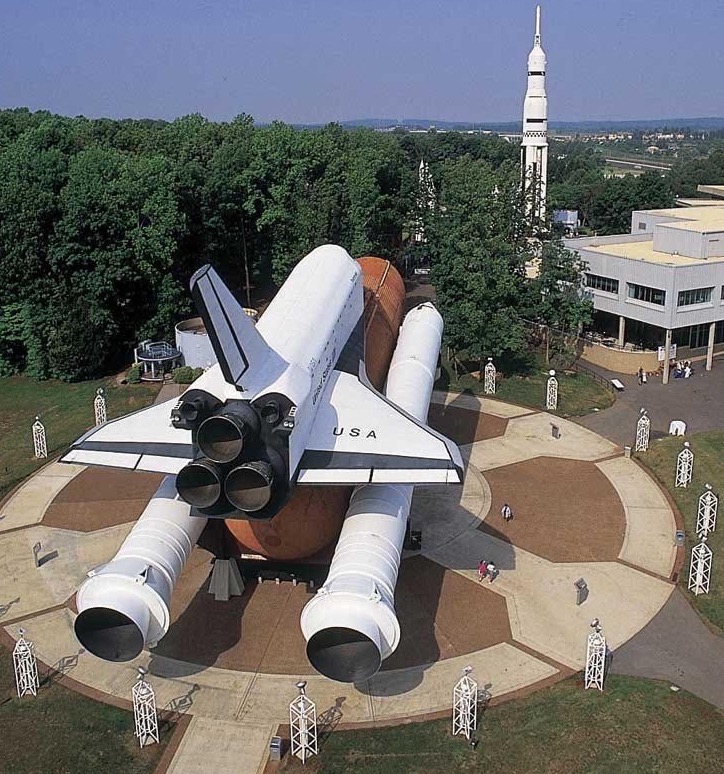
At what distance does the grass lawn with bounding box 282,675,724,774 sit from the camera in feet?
65.2

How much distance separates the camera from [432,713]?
21.9m

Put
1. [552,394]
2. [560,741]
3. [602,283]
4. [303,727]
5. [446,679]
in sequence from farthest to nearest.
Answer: [602,283] < [552,394] < [446,679] < [560,741] < [303,727]

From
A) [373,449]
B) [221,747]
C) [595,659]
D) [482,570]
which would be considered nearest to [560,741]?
[595,659]

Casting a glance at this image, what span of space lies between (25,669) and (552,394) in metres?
31.8

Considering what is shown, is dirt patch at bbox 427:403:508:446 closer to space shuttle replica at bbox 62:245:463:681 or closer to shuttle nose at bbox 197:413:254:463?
space shuttle replica at bbox 62:245:463:681

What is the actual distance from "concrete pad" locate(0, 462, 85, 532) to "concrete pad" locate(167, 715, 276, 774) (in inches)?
612

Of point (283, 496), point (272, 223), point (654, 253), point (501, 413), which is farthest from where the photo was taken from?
point (272, 223)

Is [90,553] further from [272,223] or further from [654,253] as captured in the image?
[654,253]

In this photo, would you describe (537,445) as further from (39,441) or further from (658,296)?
(39,441)

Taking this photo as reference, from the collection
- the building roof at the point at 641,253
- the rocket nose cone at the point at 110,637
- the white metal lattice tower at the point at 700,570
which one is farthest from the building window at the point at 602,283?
the rocket nose cone at the point at 110,637

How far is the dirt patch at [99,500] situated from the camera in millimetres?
32906

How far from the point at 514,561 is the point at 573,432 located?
46.7 ft

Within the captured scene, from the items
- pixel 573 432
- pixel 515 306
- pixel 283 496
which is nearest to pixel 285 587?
pixel 283 496

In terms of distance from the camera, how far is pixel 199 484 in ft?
65.7
